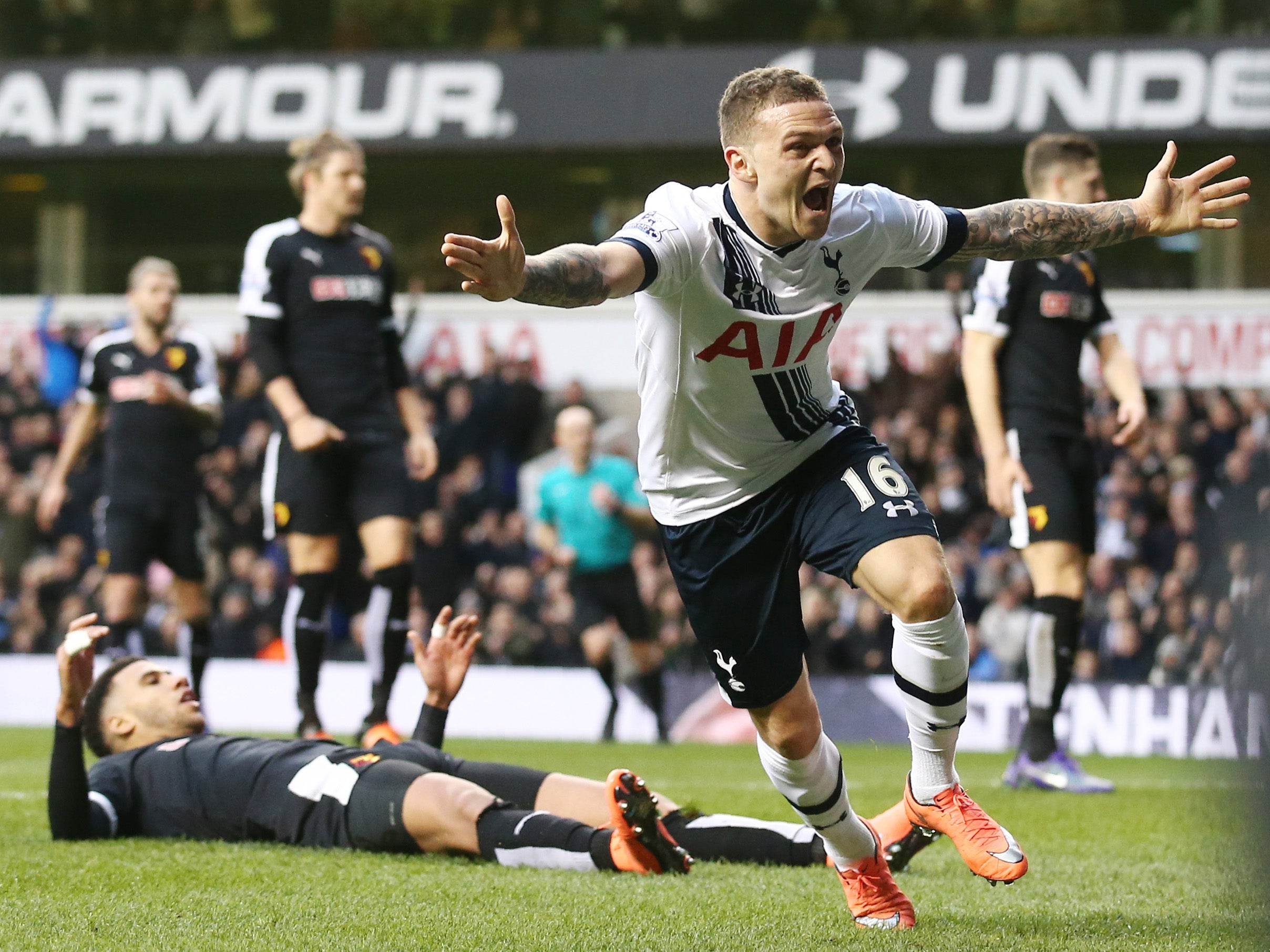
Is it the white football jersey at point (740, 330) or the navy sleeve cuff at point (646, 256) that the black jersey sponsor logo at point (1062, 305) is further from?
the navy sleeve cuff at point (646, 256)

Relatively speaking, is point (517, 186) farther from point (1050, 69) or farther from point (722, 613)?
point (722, 613)

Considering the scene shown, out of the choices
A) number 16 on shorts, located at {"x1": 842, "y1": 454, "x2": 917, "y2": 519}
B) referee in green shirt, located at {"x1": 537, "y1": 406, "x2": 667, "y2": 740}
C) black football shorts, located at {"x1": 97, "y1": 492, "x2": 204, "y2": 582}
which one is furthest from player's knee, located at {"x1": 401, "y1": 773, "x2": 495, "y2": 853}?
referee in green shirt, located at {"x1": 537, "y1": 406, "x2": 667, "y2": 740}

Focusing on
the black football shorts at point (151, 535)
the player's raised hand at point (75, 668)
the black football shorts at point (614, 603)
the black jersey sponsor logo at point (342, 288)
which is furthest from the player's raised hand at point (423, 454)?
the player's raised hand at point (75, 668)

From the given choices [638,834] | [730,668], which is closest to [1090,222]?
[730,668]

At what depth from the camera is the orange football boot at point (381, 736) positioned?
17.8 feet

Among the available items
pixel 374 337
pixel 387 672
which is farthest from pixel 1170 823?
pixel 374 337

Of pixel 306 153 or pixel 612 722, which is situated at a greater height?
pixel 306 153

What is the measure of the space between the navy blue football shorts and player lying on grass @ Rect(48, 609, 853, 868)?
2.00 ft

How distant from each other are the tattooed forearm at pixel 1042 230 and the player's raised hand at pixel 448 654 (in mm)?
1960

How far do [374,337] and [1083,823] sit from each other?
4273 millimetres

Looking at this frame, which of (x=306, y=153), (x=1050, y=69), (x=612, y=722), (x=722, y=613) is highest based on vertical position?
(x=1050, y=69)

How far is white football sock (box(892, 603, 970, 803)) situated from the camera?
3.93m

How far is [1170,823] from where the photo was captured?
6.20 metres

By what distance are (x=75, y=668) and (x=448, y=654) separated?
1.13 meters
